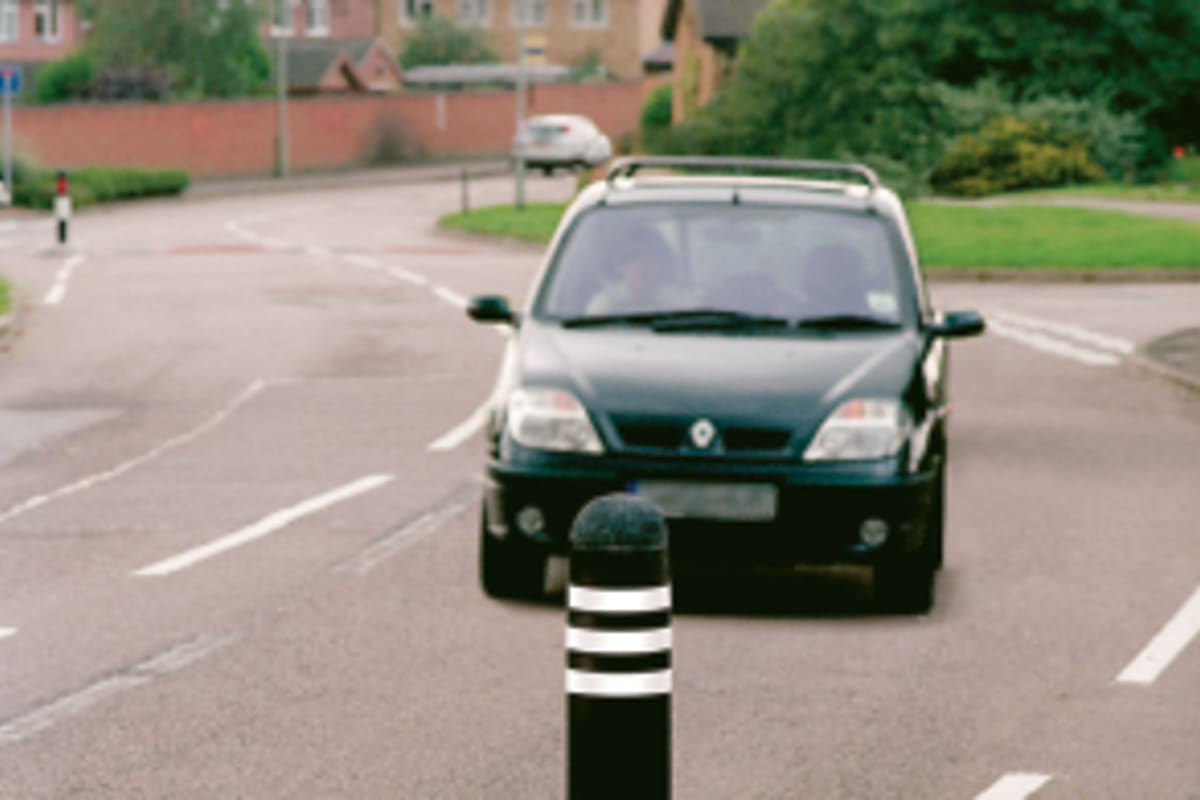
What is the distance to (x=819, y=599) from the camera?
1041 centimetres

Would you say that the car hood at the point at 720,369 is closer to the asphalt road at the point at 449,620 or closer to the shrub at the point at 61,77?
the asphalt road at the point at 449,620

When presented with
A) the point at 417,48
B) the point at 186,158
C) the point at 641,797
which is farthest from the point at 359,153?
the point at 641,797

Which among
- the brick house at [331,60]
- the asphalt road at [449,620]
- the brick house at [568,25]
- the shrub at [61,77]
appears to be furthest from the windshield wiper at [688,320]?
the brick house at [568,25]

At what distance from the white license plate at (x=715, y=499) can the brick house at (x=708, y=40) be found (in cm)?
6663

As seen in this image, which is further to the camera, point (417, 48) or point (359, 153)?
point (417, 48)

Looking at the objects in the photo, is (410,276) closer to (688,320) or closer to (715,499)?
(688,320)

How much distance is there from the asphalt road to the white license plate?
43 centimetres

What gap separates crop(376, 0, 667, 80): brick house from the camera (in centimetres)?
12088

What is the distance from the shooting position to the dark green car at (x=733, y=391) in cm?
967

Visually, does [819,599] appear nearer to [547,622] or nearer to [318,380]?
→ [547,622]

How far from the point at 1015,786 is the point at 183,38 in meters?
79.8

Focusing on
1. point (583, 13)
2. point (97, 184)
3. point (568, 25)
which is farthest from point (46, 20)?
point (97, 184)

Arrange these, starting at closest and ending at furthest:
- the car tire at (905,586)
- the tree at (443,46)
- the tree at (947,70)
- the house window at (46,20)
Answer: the car tire at (905,586) < the tree at (947,70) < the house window at (46,20) < the tree at (443,46)

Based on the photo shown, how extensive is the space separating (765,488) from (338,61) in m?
96.5
